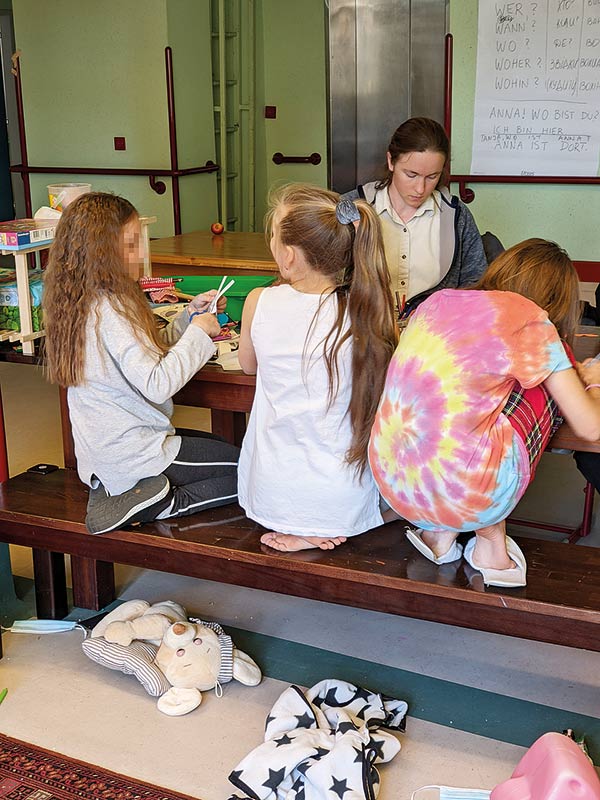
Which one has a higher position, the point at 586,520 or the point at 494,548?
the point at 494,548

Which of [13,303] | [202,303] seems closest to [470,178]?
[202,303]

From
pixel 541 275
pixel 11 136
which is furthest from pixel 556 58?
pixel 11 136

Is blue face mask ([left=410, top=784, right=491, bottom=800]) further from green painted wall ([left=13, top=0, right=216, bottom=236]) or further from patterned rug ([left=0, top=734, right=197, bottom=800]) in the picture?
green painted wall ([left=13, top=0, right=216, bottom=236])

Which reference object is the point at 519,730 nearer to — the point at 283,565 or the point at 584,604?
the point at 584,604

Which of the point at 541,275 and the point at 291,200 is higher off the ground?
the point at 291,200

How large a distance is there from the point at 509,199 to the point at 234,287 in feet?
7.36

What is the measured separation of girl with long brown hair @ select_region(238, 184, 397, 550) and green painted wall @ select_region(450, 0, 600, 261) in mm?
2652

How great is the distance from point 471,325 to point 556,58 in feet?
9.61

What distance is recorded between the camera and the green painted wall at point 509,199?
13.9 feet

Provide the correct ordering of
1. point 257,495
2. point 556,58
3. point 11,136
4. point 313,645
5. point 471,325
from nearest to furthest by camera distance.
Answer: point 471,325
point 257,495
point 313,645
point 556,58
point 11,136

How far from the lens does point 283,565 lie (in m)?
1.97

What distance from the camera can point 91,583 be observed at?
2.50m

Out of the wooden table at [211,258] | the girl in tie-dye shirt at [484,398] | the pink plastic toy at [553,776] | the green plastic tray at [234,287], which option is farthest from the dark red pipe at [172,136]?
the pink plastic toy at [553,776]

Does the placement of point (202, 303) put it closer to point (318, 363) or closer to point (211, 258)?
point (318, 363)
